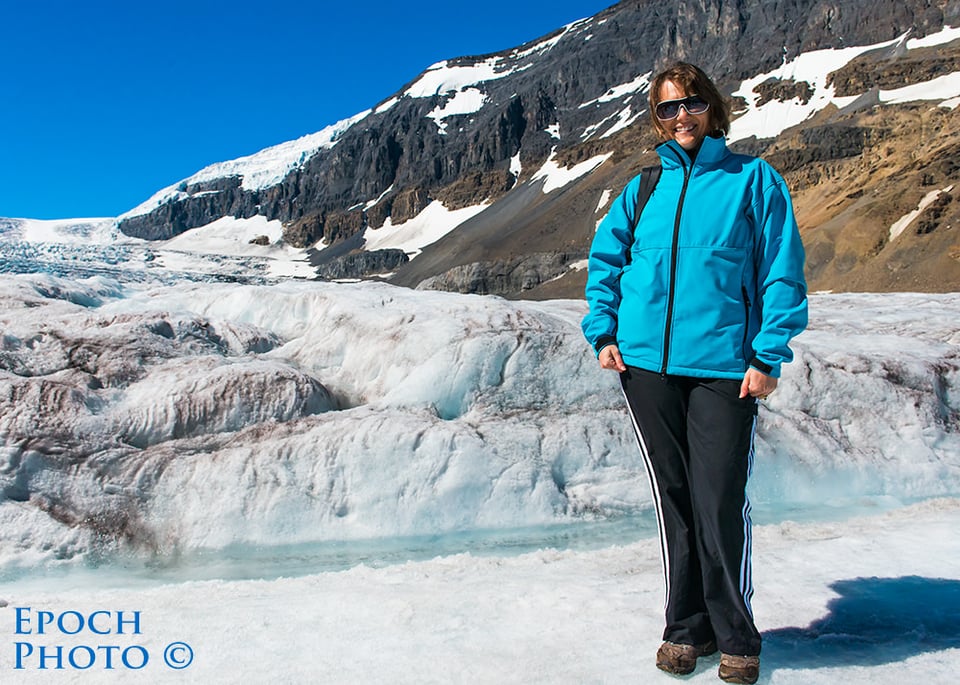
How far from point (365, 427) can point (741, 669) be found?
13.3 feet

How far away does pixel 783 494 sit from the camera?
6812 millimetres

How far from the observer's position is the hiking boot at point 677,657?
123 inches

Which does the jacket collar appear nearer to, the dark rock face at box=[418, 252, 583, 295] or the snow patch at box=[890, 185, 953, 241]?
the snow patch at box=[890, 185, 953, 241]

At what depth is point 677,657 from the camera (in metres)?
3.13

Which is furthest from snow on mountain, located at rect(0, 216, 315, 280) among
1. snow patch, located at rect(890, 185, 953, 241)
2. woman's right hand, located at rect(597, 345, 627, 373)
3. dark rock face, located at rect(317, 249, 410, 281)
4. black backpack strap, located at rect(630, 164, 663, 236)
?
woman's right hand, located at rect(597, 345, 627, 373)

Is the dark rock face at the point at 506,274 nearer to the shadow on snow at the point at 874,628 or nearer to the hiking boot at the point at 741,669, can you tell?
the shadow on snow at the point at 874,628

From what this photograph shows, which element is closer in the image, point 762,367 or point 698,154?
point 762,367

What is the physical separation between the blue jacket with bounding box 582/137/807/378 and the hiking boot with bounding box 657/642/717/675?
1.17 meters

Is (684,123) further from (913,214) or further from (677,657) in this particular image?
(913,214)

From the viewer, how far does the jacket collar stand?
10.6 feet

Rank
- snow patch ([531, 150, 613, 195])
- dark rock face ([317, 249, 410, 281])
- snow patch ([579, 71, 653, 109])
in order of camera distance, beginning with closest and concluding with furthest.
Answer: snow patch ([531, 150, 613, 195]) < dark rock face ([317, 249, 410, 281]) < snow patch ([579, 71, 653, 109])

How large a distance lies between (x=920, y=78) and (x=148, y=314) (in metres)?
82.6

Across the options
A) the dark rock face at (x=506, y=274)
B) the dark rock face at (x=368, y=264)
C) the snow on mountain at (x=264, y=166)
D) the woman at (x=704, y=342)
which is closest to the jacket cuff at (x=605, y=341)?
the woman at (x=704, y=342)

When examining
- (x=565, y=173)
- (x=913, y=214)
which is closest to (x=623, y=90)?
(x=565, y=173)
